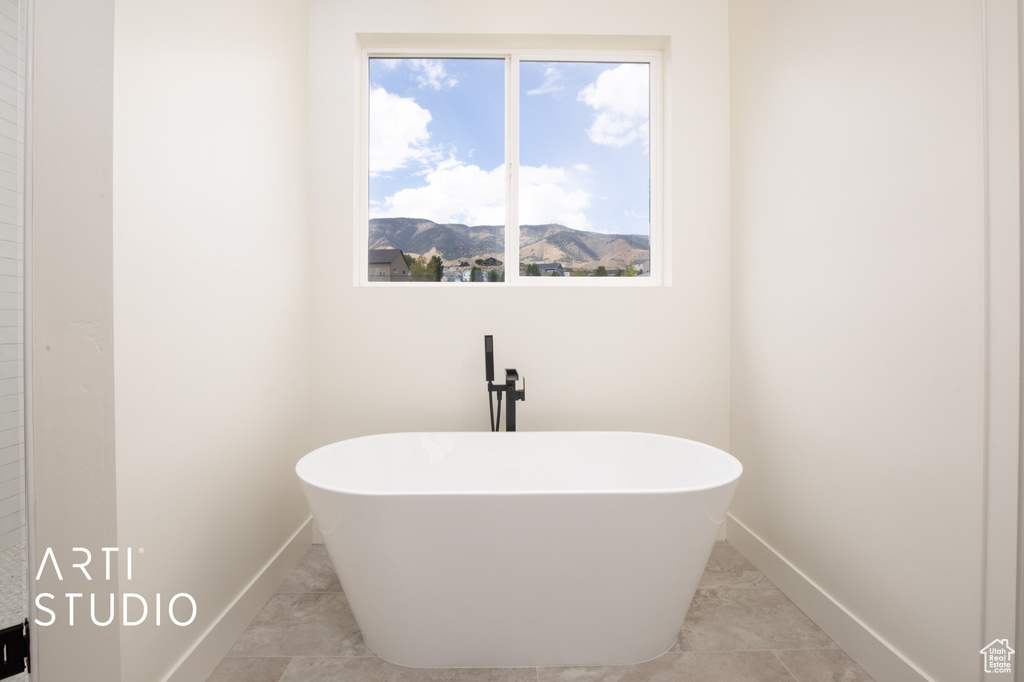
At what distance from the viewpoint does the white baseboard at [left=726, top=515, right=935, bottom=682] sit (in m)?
1.31

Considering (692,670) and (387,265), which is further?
(387,265)

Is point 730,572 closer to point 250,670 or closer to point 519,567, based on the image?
point 519,567

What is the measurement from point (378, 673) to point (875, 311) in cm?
185

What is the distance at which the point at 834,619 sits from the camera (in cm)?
154

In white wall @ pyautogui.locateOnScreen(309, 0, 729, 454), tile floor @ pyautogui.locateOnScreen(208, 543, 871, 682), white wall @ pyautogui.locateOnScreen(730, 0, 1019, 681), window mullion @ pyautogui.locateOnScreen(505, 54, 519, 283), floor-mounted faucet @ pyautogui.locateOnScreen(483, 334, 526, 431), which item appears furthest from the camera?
window mullion @ pyautogui.locateOnScreen(505, 54, 519, 283)

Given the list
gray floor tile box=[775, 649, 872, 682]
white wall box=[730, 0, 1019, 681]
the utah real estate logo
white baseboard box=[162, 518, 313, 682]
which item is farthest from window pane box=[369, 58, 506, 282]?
the utah real estate logo

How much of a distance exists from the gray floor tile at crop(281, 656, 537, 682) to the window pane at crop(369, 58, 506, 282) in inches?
65.3

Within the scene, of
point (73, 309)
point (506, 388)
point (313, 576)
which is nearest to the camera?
point (73, 309)

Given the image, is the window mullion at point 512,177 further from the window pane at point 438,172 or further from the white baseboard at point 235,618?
the white baseboard at point 235,618

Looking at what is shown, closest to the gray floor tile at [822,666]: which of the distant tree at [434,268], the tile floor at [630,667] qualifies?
the tile floor at [630,667]

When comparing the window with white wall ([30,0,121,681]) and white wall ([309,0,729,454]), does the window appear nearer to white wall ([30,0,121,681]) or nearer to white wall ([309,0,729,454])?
white wall ([309,0,729,454])

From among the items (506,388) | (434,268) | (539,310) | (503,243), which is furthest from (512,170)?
(506,388)

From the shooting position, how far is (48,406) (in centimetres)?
105

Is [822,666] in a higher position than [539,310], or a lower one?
lower
